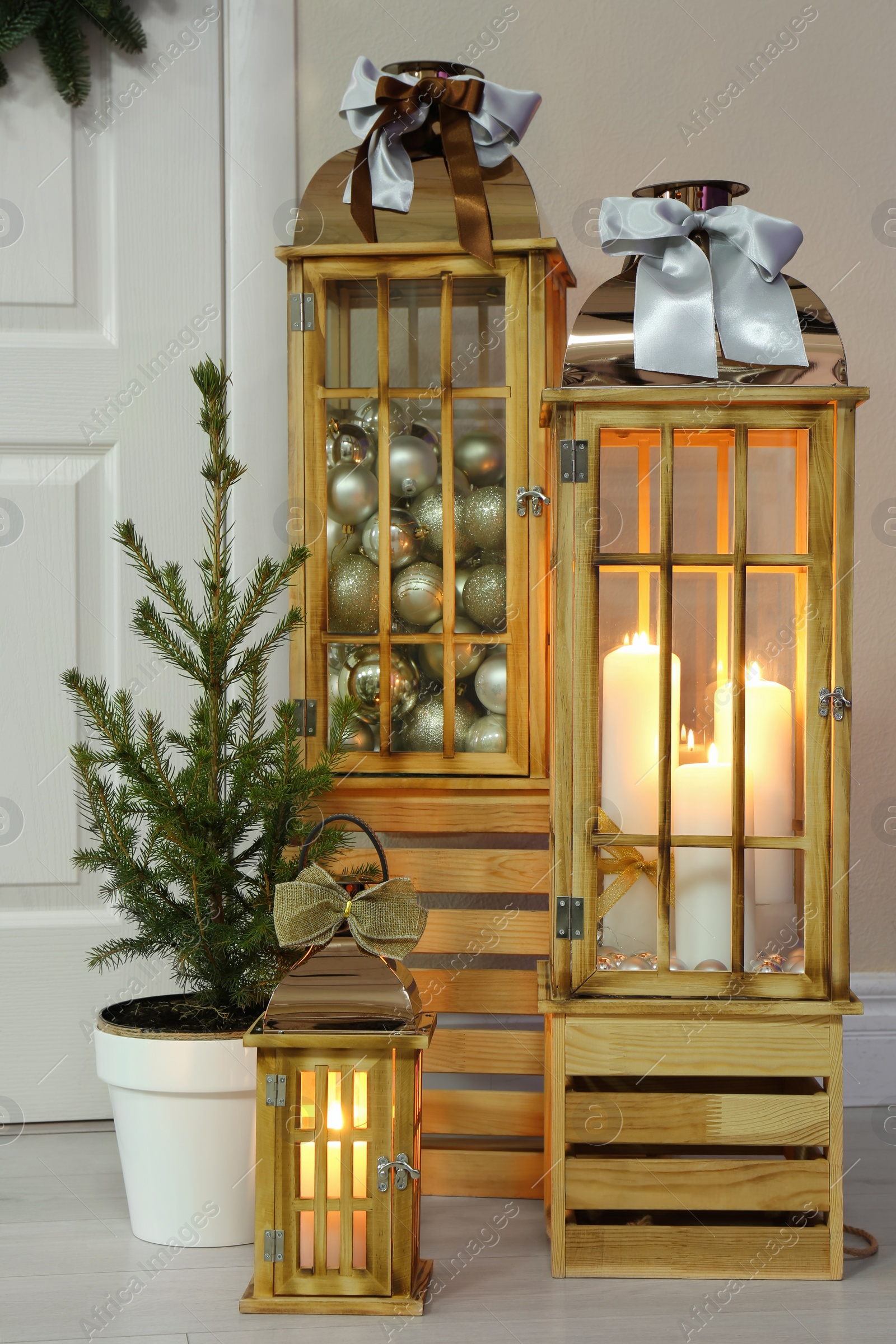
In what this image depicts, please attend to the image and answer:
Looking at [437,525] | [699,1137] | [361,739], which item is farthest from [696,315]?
[699,1137]

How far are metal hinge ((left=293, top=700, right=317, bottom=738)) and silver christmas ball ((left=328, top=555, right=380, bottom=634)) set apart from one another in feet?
0.34

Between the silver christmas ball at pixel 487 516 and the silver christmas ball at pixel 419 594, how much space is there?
0.21ft

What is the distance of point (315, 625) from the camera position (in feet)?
4.78

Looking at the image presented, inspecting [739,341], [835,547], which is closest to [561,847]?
[835,547]

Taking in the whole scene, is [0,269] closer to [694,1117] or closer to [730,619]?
[730,619]

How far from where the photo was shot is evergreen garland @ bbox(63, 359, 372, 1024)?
1.29 metres

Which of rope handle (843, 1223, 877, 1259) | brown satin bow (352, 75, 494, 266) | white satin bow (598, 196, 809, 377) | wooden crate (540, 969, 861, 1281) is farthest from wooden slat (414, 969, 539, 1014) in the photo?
brown satin bow (352, 75, 494, 266)

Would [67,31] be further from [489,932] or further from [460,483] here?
[489,932]

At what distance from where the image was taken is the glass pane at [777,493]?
1.24 m

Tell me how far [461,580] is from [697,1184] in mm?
734

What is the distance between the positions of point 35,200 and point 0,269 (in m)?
Answer: 0.12

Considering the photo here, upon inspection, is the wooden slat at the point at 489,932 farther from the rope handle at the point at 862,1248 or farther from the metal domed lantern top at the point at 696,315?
the metal domed lantern top at the point at 696,315

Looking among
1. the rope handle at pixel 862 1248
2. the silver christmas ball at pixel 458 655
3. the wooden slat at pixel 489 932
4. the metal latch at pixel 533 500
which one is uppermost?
the metal latch at pixel 533 500

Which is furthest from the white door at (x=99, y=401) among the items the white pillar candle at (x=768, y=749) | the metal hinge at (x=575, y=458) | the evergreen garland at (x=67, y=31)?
the white pillar candle at (x=768, y=749)
